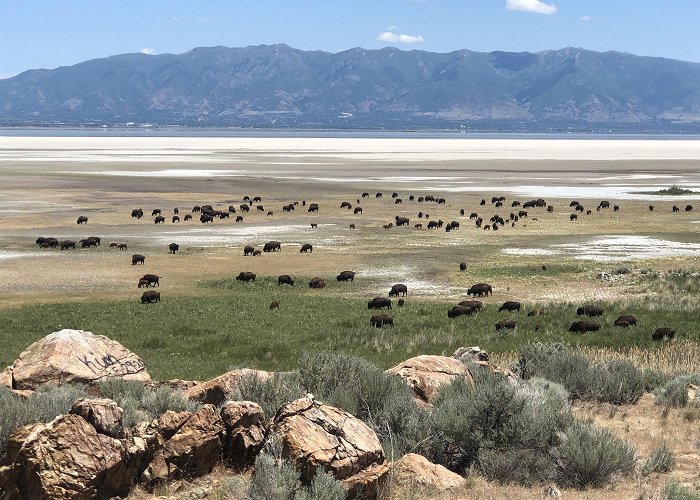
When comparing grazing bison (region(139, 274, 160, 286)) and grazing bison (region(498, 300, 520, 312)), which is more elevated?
grazing bison (region(498, 300, 520, 312))

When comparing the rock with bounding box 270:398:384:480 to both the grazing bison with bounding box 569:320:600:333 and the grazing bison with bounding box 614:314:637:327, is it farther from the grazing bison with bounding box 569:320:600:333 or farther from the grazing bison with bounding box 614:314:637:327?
the grazing bison with bounding box 614:314:637:327

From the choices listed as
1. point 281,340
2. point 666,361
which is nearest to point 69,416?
point 666,361

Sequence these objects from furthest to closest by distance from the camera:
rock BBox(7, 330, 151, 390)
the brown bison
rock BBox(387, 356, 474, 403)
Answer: the brown bison < rock BBox(7, 330, 151, 390) < rock BBox(387, 356, 474, 403)

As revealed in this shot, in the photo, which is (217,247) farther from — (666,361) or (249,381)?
(249,381)

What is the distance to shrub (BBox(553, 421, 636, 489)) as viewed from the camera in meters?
9.87

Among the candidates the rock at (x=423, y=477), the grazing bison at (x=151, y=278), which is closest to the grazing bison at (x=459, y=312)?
the grazing bison at (x=151, y=278)

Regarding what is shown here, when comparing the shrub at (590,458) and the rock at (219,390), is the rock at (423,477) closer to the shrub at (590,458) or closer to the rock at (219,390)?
the shrub at (590,458)

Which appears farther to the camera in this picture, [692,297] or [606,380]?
[692,297]

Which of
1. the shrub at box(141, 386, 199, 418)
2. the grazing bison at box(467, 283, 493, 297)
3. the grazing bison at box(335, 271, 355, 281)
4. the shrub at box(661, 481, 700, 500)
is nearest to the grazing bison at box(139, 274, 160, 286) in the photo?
the grazing bison at box(335, 271, 355, 281)

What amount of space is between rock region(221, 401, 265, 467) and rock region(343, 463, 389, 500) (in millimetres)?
1293

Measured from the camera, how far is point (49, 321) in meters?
28.2

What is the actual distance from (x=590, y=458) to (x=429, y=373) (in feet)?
14.6

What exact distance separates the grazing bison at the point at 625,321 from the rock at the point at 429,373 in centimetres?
1341

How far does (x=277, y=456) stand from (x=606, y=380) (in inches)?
319
